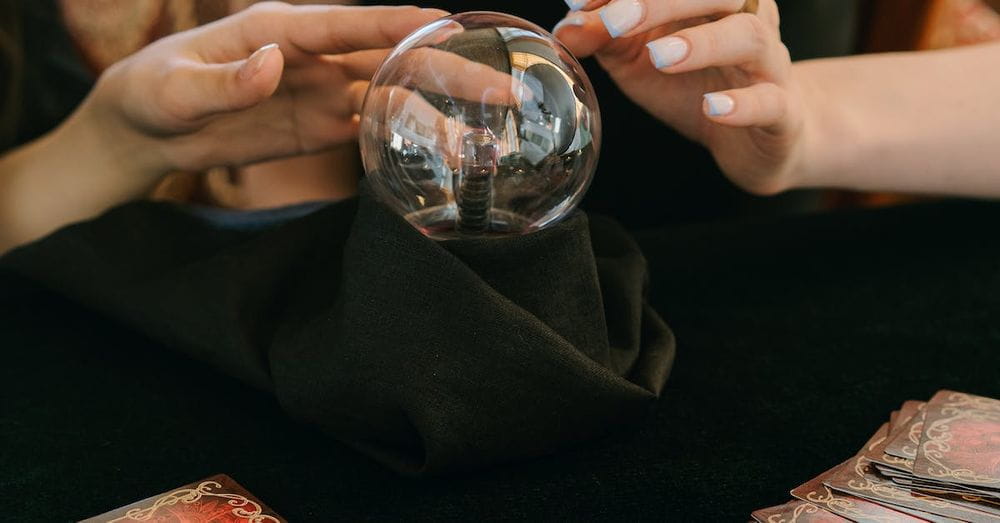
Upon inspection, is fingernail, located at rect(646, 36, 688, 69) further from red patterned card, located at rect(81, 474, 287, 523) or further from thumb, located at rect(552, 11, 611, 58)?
red patterned card, located at rect(81, 474, 287, 523)

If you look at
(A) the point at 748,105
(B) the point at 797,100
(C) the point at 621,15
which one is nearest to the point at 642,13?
(C) the point at 621,15

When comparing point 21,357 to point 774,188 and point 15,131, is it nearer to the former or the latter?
point 15,131

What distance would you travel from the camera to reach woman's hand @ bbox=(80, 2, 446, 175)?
82 cm

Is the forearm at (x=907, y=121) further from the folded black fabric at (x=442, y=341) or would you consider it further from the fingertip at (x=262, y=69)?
the fingertip at (x=262, y=69)

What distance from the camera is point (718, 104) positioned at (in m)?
0.77

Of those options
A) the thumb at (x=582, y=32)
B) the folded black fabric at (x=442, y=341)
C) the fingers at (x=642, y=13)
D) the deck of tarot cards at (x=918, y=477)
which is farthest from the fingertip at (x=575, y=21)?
the deck of tarot cards at (x=918, y=477)

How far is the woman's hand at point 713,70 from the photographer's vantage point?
75cm

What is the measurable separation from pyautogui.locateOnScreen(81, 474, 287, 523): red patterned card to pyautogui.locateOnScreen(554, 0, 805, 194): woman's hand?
436mm

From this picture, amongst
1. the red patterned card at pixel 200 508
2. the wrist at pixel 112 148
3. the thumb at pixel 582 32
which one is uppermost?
the thumb at pixel 582 32

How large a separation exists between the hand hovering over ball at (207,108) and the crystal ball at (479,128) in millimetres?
122

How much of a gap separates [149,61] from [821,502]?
70 centimetres

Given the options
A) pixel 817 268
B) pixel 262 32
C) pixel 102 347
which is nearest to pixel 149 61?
pixel 262 32

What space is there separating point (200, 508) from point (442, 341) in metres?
0.19

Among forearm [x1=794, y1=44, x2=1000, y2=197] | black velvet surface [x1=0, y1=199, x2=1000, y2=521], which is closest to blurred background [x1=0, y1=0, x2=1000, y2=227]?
forearm [x1=794, y1=44, x2=1000, y2=197]
